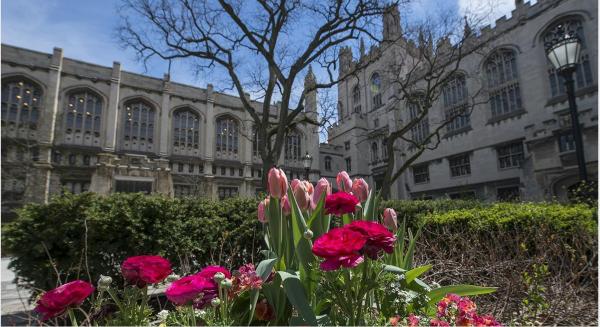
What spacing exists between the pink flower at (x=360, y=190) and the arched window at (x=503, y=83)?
1053 inches

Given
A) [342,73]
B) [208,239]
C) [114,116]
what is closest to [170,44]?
[342,73]

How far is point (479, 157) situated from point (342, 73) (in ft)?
54.7

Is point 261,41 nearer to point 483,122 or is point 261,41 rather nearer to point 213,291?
point 213,291

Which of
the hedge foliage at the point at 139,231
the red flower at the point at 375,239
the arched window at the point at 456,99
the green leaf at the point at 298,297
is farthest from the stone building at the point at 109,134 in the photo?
the red flower at the point at 375,239

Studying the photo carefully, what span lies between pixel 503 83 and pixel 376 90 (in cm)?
1669

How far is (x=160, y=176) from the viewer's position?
91.5 feet

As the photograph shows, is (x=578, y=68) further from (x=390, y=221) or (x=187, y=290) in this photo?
(x=187, y=290)

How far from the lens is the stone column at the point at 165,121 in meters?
34.0

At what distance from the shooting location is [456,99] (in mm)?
27625

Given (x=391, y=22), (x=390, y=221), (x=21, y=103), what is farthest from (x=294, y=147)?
(x=390, y=221)

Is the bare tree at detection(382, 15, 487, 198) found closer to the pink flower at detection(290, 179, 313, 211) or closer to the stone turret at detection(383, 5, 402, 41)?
the stone turret at detection(383, 5, 402, 41)

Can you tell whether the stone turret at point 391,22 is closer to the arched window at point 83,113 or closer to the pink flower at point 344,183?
the pink flower at point 344,183

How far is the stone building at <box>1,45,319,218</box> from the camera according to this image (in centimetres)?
2714

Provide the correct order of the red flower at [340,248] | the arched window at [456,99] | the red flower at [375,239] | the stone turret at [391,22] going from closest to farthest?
the red flower at [340,248] < the red flower at [375,239] < the stone turret at [391,22] < the arched window at [456,99]
